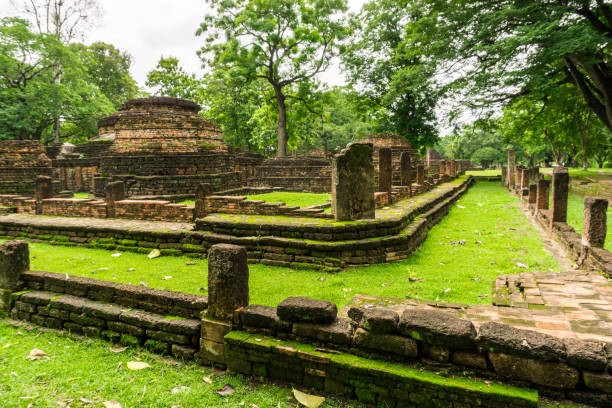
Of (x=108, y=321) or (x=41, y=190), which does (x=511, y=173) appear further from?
(x=41, y=190)

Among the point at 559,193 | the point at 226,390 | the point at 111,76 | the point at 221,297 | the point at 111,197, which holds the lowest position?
the point at 226,390

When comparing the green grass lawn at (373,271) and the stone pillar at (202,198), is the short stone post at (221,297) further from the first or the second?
the stone pillar at (202,198)

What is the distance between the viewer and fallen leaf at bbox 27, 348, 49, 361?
3.18m

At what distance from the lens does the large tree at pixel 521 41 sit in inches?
454

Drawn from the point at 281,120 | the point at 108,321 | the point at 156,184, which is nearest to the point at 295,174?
the point at 281,120

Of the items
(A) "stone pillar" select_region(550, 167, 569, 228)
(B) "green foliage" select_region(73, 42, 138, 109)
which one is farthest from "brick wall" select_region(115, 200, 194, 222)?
(B) "green foliage" select_region(73, 42, 138, 109)

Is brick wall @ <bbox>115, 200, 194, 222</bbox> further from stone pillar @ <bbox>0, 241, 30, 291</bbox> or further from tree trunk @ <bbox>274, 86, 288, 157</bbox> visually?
tree trunk @ <bbox>274, 86, 288, 157</bbox>

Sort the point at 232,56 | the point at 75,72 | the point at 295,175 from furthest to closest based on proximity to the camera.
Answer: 1. the point at 75,72
2. the point at 232,56
3. the point at 295,175

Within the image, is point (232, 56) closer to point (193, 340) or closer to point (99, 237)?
point (99, 237)

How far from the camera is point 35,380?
2846mm

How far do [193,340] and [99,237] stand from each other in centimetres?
559

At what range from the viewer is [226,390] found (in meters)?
2.73

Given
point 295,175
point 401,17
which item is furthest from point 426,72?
point 401,17

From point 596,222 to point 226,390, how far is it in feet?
18.6
